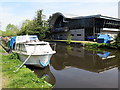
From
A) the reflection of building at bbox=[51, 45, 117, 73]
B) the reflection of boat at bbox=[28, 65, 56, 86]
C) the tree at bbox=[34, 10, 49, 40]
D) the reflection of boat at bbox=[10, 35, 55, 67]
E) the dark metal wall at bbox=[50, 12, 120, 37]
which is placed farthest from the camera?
the tree at bbox=[34, 10, 49, 40]

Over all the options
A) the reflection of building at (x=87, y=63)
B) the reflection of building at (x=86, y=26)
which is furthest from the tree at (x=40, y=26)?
the reflection of building at (x=87, y=63)

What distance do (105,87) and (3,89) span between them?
263 inches

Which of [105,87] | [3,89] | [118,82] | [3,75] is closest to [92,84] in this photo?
[105,87]

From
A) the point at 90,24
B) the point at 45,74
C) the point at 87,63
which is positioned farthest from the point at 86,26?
the point at 45,74

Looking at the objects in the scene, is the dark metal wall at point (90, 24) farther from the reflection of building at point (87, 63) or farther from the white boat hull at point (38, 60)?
the white boat hull at point (38, 60)

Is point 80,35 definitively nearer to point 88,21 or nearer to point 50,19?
point 88,21

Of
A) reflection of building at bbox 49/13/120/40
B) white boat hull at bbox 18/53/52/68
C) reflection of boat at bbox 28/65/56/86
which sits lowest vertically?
reflection of boat at bbox 28/65/56/86

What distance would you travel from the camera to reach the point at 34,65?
43.2 feet

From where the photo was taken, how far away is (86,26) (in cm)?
4572

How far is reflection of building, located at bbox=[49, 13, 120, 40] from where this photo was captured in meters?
43.8

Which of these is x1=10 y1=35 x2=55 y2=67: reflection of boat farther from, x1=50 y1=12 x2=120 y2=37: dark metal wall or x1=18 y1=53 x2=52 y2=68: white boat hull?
x1=50 y1=12 x2=120 y2=37: dark metal wall

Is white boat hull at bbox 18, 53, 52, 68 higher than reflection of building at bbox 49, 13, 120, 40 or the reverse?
the reverse

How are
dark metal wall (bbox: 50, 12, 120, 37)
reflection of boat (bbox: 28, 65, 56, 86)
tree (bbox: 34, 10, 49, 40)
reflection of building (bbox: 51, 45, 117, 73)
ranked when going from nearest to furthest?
reflection of boat (bbox: 28, 65, 56, 86)
reflection of building (bbox: 51, 45, 117, 73)
dark metal wall (bbox: 50, 12, 120, 37)
tree (bbox: 34, 10, 49, 40)

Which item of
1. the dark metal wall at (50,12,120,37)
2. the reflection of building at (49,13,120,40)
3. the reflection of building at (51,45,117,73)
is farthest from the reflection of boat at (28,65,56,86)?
the dark metal wall at (50,12,120,37)
